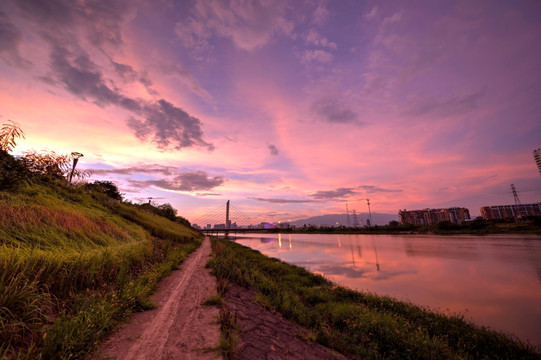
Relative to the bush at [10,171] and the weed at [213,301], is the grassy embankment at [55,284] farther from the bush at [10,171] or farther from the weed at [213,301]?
the weed at [213,301]

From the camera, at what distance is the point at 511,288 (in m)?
14.6

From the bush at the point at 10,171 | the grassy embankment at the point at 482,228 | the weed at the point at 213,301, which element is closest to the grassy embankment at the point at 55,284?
the bush at the point at 10,171

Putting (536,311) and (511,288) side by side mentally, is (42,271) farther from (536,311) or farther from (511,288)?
(511,288)

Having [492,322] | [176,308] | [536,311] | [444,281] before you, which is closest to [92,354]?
[176,308]

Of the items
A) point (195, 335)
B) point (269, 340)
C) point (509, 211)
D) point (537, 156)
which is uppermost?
point (537, 156)

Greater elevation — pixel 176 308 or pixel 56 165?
pixel 56 165

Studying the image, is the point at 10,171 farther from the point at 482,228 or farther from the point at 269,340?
the point at 482,228

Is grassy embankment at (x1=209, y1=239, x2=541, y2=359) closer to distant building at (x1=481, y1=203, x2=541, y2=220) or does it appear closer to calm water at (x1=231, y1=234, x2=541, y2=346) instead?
calm water at (x1=231, y1=234, x2=541, y2=346)

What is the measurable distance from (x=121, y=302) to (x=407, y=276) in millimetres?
22141

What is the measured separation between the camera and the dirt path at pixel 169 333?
3.47m

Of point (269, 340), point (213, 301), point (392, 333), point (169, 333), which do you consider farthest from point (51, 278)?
point (392, 333)

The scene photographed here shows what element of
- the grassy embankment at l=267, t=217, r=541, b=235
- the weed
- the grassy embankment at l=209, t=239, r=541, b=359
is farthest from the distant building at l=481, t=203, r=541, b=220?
the weed

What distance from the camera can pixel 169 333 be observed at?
4160mm

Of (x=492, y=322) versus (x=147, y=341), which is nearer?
(x=147, y=341)
